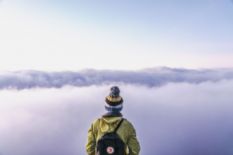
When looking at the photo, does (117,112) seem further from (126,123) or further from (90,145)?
(90,145)

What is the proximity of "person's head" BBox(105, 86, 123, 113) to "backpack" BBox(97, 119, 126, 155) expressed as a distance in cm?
9

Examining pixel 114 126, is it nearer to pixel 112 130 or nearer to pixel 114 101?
pixel 112 130

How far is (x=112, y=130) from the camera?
2.27m

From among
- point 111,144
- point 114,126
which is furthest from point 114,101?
point 111,144

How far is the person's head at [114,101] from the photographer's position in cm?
229

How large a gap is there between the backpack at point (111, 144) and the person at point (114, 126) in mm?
10

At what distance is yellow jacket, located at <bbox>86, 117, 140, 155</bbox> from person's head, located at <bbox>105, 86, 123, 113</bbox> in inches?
2.5

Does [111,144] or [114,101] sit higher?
[114,101]

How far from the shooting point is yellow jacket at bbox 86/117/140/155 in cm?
229

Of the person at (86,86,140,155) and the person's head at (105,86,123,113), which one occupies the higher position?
the person's head at (105,86,123,113)

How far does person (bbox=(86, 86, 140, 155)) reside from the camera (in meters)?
2.29

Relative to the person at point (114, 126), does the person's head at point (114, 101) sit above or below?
above

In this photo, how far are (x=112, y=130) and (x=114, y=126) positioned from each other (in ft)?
0.09

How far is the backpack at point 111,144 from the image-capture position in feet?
7.45
